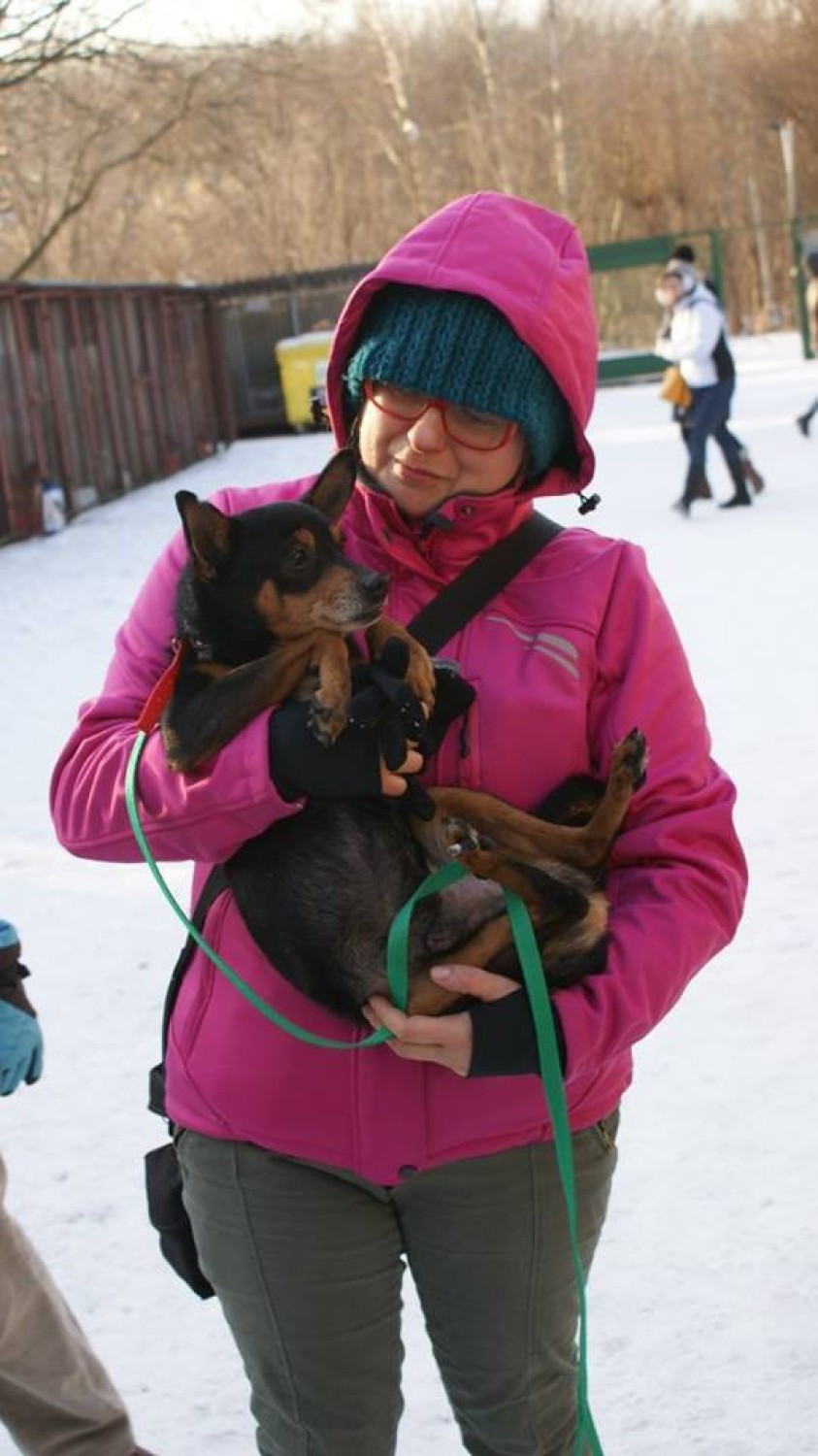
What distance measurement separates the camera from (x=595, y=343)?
242 cm

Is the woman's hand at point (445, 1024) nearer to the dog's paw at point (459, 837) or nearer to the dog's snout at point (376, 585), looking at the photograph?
the dog's paw at point (459, 837)

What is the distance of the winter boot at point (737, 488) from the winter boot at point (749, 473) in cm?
7

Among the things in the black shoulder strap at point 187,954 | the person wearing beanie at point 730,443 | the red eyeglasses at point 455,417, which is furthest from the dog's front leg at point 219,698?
the person wearing beanie at point 730,443

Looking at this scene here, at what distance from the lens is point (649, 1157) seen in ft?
15.0

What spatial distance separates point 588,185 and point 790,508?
4013 centimetres

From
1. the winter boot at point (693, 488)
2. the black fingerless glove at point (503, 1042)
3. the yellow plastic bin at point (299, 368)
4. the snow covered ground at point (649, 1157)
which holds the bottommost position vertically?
the snow covered ground at point (649, 1157)

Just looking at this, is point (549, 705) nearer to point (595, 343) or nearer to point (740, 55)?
point (595, 343)

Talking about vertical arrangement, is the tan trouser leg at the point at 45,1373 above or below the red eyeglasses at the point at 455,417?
below

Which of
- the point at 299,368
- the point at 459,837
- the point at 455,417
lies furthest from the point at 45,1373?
the point at 299,368

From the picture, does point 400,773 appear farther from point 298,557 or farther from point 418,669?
point 298,557

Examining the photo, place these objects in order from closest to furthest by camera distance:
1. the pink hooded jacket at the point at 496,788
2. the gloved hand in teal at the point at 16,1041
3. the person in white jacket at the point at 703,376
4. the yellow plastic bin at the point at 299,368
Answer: the pink hooded jacket at the point at 496,788 < the gloved hand in teal at the point at 16,1041 < the person in white jacket at the point at 703,376 < the yellow plastic bin at the point at 299,368

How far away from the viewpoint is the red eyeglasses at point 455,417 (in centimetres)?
234

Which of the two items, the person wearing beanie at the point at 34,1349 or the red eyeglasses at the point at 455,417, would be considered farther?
the person wearing beanie at the point at 34,1349

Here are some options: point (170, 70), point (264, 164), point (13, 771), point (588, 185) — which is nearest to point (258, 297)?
point (170, 70)
